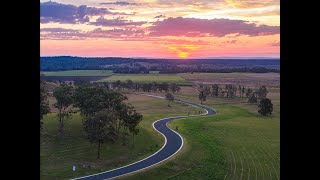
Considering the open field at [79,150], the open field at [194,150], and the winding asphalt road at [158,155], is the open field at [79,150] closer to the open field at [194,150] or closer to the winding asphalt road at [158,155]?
the open field at [194,150]

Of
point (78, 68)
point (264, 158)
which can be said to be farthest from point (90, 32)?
point (264, 158)

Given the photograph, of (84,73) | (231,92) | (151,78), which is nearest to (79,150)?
(84,73)

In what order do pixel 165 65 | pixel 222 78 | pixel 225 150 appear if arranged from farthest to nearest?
pixel 222 78 → pixel 165 65 → pixel 225 150

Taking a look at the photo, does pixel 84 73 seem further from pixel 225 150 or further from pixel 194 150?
pixel 225 150

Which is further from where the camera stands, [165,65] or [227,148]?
[165,65]

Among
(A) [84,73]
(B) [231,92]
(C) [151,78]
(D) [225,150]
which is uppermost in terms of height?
(A) [84,73]

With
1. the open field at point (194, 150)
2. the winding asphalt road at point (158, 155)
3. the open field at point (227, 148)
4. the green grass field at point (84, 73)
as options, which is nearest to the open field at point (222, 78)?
the open field at point (227, 148)

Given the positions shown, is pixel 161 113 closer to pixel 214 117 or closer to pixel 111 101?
pixel 214 117
